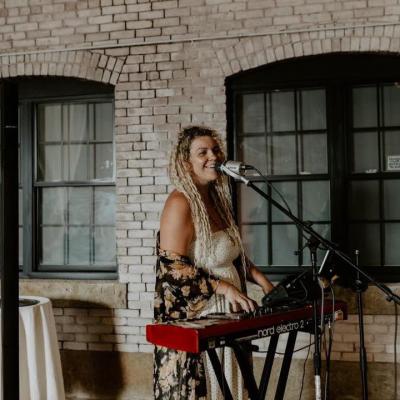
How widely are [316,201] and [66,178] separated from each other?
93.0 inches

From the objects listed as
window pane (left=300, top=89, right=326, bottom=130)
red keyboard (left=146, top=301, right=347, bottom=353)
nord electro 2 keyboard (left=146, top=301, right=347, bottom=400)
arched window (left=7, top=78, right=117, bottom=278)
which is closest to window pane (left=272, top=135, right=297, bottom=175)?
window pane (left=300, top=89, right=326, bottom=130)

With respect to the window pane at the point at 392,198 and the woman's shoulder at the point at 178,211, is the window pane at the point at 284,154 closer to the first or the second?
the window pane at the point at 392,198

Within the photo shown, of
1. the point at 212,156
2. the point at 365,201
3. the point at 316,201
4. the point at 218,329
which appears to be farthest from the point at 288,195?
the point at 218,329

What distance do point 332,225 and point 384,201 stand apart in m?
0.49

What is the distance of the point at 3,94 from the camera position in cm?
288

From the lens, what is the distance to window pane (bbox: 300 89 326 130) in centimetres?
509

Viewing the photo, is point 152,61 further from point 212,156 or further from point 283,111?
point 212,156

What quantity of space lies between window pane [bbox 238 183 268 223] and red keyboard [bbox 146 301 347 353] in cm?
219

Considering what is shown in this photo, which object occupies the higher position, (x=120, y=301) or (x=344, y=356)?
(x=120, y=301)

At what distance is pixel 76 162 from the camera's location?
558 centimetres

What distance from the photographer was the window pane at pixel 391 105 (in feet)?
16.4

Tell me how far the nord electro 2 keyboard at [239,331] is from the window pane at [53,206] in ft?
9.85

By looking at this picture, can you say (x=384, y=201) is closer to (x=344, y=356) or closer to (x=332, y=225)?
(x=332, y=225)

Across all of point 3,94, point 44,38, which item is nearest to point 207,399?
point 3,94
